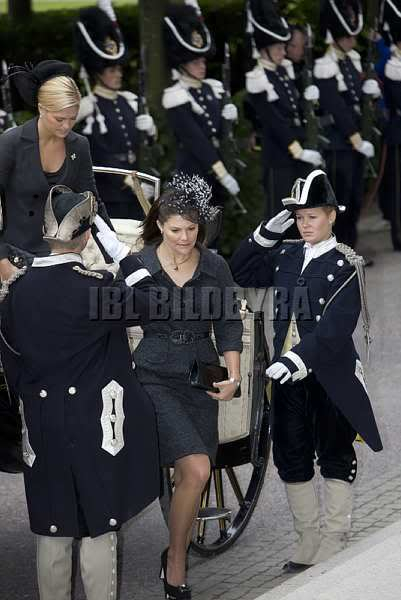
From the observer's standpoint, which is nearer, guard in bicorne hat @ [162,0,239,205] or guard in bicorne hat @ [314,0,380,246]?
guard in bicorne hat @ [162,0,239,205]

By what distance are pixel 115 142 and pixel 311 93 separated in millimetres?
1871

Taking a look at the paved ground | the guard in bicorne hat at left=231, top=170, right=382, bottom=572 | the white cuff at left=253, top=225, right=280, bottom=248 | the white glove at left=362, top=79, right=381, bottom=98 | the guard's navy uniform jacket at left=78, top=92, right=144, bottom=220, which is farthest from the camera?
the white glove at left=362, top=79, right=381, bottom=98

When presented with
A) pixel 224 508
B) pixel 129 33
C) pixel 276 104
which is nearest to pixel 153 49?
pixel 276 104

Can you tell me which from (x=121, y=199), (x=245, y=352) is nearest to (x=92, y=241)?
(x=245, y=352)

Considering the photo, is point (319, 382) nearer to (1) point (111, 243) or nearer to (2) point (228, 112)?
(1) point (111, 243)

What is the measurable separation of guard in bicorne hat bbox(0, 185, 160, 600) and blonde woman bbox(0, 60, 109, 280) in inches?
28.2

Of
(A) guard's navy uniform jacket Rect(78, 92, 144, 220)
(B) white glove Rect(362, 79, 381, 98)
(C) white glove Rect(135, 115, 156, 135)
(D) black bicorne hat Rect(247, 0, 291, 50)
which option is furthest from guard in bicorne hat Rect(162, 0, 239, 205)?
(B) white glove Rect(362, 79, 381, 98)

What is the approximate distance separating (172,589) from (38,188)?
1705 millimetres

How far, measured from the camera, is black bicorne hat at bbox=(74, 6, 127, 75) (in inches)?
415

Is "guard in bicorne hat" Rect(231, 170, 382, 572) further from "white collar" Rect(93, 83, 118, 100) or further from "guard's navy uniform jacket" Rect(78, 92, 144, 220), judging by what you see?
"white collar" Rect(93, 83, 118, 100)

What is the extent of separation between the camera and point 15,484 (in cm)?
729

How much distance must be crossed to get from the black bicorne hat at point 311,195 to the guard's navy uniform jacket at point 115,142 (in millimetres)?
4542

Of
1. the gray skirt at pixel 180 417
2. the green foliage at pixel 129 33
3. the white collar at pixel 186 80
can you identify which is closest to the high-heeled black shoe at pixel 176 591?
the gray skirt at pixel 180 417

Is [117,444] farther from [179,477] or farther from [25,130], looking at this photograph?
[25,130]
